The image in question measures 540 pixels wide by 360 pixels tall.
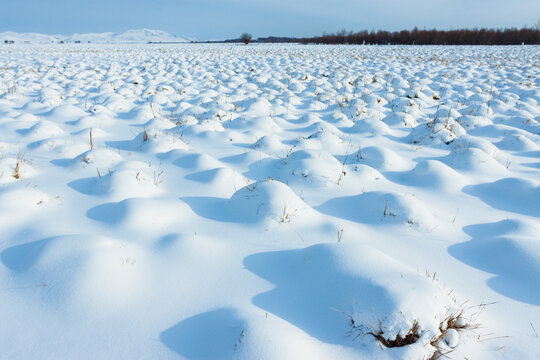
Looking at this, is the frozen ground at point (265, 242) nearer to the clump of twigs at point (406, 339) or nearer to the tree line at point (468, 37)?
the clump of twigs at point (406, 339)

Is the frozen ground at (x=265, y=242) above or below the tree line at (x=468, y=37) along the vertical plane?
below

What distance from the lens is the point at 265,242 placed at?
1781 millimetres

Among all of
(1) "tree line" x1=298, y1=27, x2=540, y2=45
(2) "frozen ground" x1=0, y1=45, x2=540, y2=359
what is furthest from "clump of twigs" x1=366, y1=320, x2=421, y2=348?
(1) "tree line" x1=298, y1=27, x2=540, y2=45

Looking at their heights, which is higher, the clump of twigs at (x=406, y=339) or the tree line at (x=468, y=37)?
the tree line at (x=468, y=37)

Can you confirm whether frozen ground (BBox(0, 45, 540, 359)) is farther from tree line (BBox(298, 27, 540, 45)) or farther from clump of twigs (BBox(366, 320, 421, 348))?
tree line (BBox(298, 27, 540, 45))

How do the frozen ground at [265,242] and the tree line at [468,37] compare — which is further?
the tree line at [468,37]

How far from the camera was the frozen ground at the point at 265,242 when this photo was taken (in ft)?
3.87

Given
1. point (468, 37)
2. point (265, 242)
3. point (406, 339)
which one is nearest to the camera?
→ point (406, 339)

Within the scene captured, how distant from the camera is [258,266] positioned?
1599mm

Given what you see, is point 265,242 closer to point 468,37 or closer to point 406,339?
point 406,339

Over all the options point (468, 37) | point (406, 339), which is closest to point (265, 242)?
point (406, 339)

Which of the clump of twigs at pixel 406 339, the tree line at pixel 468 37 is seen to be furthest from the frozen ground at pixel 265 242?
the tree line at pixel 468 37

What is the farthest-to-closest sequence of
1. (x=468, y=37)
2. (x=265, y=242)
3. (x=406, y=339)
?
1. (x=468, y=37)
2. (x=265, y=242)
3. (x=406, y=339)

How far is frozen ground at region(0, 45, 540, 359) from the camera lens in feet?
3.87
